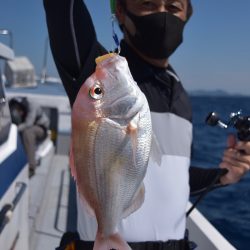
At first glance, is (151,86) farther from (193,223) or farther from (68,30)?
(193,223)

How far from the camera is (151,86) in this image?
2.05 meters

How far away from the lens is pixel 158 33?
192cm

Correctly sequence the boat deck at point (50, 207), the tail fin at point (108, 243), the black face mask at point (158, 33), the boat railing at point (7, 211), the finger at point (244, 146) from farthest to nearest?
the boat deck at point (50, 207), the boat railing at point (7, 211), the finger at point (244, 146), the black face mask at point (158, 33), the tail fin at point (108, 243)

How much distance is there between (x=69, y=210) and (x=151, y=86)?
11.6ft

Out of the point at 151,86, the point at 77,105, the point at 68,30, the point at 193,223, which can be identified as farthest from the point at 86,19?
the point at 193,223

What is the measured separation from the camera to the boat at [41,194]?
2721 mm

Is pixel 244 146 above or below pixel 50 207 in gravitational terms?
above

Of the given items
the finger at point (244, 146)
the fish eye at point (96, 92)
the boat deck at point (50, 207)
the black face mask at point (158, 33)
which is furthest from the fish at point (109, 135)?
the boat deck at point (50, 207)

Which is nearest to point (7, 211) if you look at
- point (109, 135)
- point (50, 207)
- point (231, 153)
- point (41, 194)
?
point (231, 153)

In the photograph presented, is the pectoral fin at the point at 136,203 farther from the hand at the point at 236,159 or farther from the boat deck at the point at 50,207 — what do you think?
the boat deck at the point at 50,207

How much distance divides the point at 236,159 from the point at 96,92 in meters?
1.25

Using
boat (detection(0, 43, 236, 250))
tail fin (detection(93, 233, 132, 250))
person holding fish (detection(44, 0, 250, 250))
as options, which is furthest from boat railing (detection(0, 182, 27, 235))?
tail fin (detection(93, 233, 132, 250))

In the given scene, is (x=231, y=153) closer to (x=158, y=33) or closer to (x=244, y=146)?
(x=244, y=146)

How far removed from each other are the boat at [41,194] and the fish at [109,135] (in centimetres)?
139
